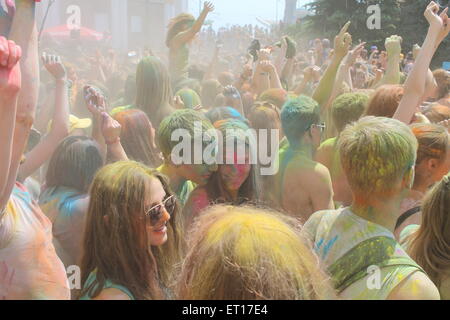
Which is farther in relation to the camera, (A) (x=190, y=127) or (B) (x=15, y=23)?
(A) (x=190, y=127)

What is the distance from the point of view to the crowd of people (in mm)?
1169

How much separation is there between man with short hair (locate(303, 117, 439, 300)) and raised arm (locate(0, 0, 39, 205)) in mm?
908

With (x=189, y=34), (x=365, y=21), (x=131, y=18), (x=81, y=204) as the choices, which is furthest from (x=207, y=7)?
(x=131, y=18)

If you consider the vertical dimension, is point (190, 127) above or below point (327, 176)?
above

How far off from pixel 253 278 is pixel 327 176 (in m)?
1.59

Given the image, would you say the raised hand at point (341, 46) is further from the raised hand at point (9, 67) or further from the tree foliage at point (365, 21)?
the tree foliage at point (365, 21)

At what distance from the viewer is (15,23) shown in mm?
1741

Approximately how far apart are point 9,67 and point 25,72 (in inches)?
15.3

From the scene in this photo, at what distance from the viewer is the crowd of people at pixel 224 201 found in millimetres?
1169

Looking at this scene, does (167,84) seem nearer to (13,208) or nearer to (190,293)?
(13,208)

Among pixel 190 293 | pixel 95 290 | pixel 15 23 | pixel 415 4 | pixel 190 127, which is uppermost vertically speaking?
pixel 415 4

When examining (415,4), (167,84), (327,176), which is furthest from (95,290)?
(415,4)

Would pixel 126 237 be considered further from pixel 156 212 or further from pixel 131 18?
pixel 131 18

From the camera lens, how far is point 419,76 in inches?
112
